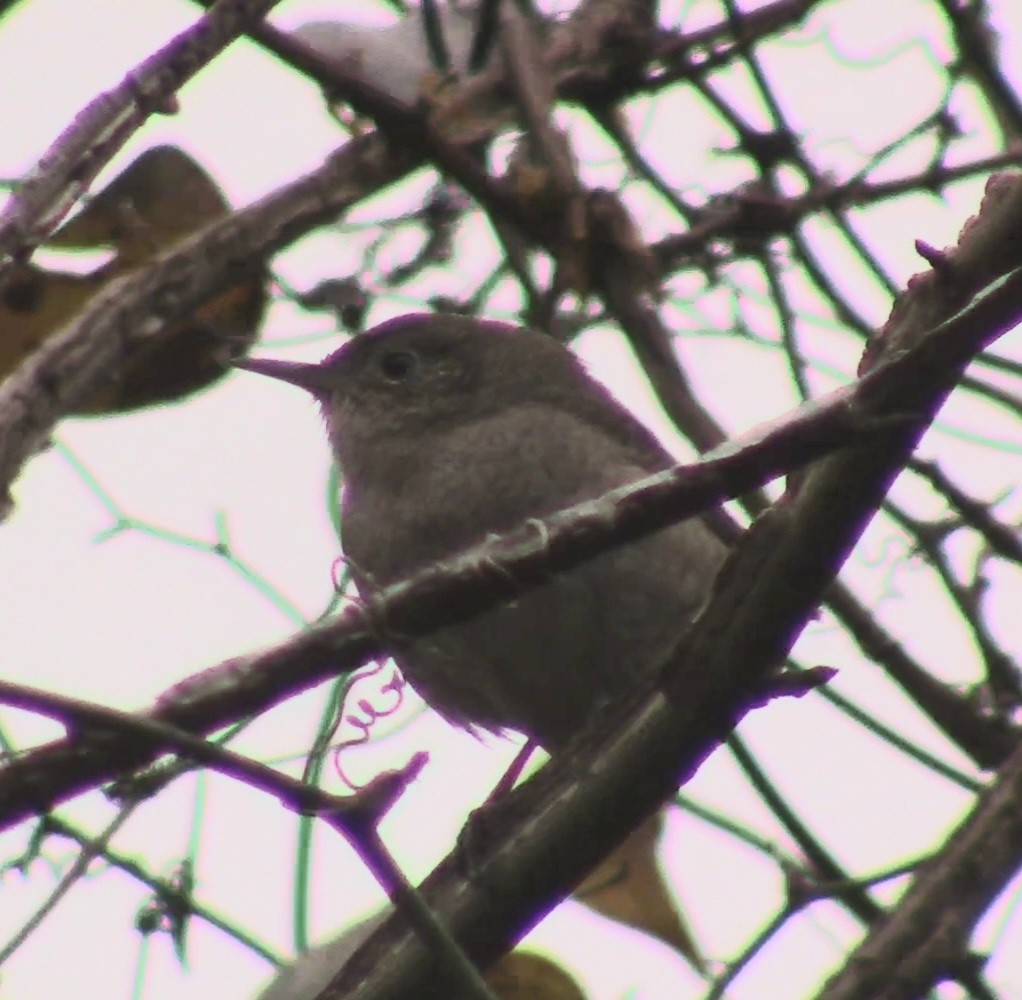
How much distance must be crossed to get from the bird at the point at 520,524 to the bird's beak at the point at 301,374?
0.68 ft

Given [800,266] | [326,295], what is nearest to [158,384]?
[326,295]

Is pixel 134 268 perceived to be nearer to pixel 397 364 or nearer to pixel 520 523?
pixel 397 364

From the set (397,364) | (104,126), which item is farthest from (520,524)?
(104,126)

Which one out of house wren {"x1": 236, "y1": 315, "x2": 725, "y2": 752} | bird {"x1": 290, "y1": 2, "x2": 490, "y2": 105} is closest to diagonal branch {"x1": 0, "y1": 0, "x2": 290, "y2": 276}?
house wren {"x1": 236, "y1": 315, "x2": 725, "y2": 752}

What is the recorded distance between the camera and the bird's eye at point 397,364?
5.78 meters

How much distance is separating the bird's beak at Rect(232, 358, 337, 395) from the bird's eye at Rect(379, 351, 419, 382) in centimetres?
16

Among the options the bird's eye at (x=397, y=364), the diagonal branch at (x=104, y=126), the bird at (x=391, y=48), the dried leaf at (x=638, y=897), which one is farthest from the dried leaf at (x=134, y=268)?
the dried leaf at (x=638, y=897)

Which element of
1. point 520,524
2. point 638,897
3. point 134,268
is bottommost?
point 638,897

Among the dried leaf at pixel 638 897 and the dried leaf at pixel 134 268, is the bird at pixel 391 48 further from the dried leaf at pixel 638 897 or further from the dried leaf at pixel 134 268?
the dried leaf at pixel 638 897

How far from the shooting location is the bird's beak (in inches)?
229

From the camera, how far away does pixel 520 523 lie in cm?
458

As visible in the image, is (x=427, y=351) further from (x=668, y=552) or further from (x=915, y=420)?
(x=915, y=420)

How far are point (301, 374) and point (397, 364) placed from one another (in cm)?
30

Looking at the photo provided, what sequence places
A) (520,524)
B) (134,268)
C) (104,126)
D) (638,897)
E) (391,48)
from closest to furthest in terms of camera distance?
(104,126), (520,524), (638,897), (134,268), (391,48)
